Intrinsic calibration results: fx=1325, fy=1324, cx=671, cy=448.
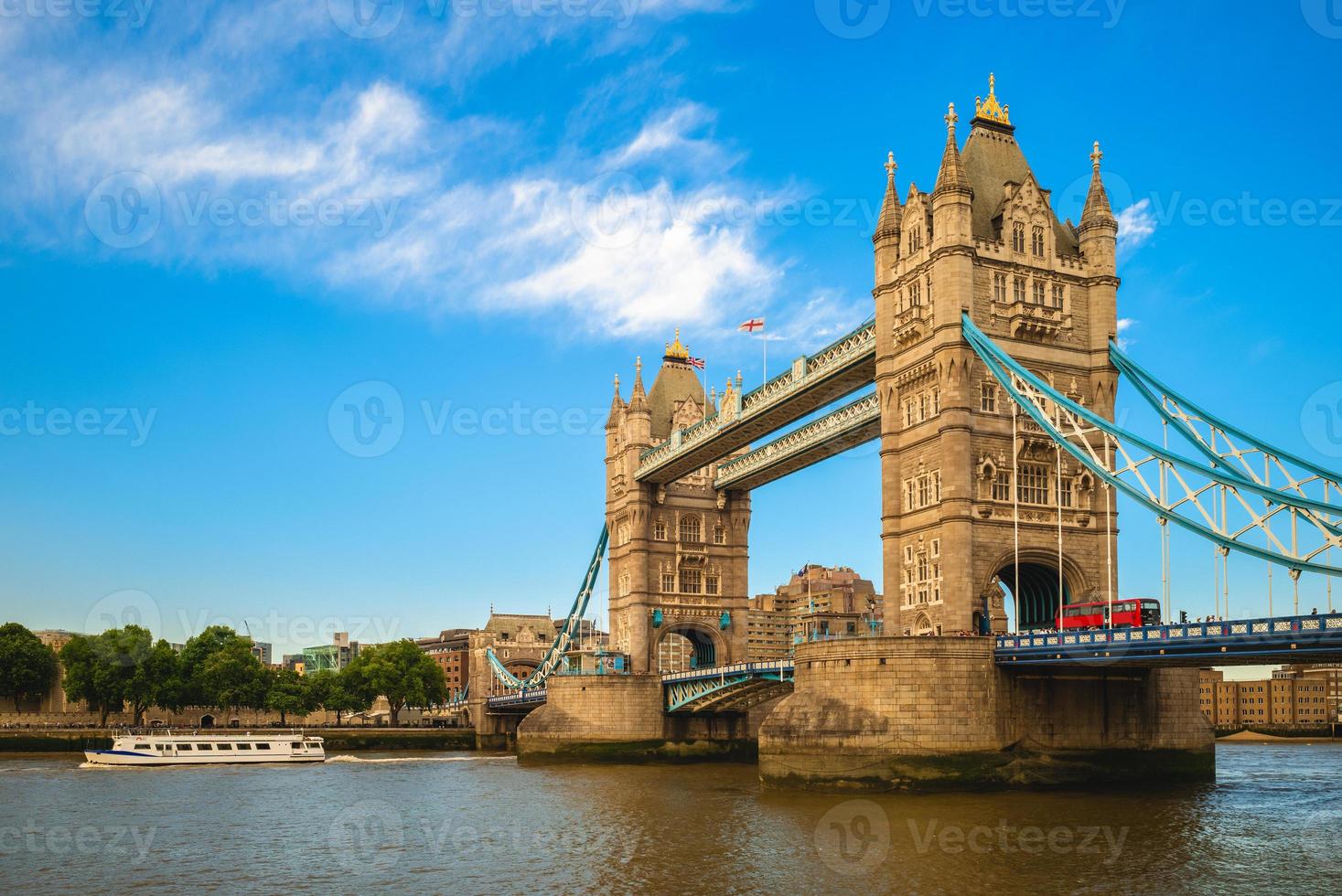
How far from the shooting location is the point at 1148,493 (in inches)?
1569

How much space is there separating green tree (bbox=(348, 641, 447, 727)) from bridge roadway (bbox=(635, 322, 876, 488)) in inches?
1472

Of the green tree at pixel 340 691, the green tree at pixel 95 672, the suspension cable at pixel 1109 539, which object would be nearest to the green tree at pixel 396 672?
the green tree at pixel 340 691

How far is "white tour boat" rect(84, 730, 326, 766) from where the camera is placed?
6912cm

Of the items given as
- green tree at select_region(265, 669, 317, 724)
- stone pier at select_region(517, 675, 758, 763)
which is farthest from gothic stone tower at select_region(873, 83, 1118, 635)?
green tree at select_region(265, 669, 317, 724)

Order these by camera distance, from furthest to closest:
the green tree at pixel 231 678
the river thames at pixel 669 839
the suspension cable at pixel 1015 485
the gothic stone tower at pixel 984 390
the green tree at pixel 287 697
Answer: the green tree at pixel 287 697, the green tree at pixel 231 678, the gothic stone tower at pixel 984 390, the suspension cable at pixel 1015 485, the river thames at pixel 669 839

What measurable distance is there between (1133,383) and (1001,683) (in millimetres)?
12763

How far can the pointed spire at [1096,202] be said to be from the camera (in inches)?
1996

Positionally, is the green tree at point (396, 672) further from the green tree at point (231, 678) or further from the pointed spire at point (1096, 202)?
the pointed spire at point (1096, 202)

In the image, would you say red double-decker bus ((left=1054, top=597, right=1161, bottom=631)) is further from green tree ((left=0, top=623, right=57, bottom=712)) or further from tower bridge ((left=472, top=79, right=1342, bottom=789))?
green tree ((left=0, top=623, right=57, bottom=712))

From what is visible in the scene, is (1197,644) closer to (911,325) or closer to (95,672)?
(911,325)

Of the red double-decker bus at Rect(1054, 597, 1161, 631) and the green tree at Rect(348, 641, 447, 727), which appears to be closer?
the red double-decker bus at Rect(1054, 597, 1161, 631)

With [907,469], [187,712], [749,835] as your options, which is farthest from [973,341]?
[187,712]

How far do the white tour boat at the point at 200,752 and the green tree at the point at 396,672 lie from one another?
25.8m

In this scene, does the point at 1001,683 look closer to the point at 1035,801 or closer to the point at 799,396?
the point at 1035,801
